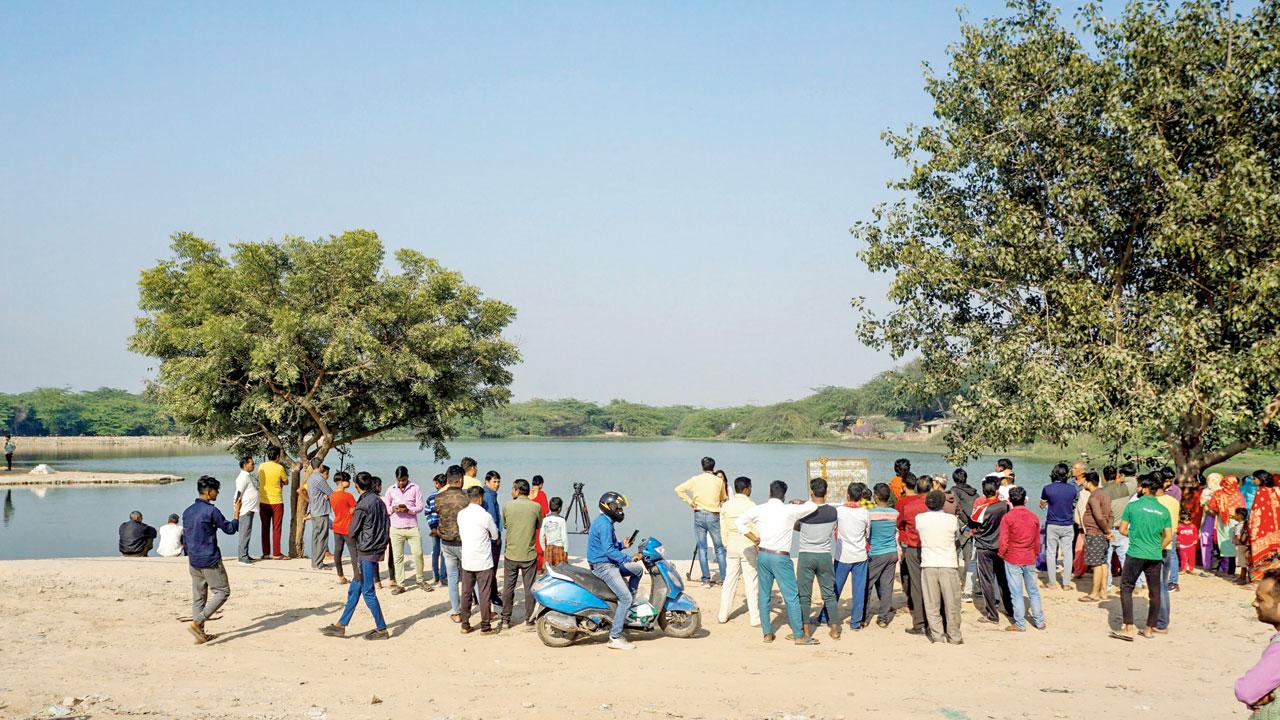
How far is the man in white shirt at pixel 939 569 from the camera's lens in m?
9.41

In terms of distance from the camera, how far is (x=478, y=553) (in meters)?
9.72

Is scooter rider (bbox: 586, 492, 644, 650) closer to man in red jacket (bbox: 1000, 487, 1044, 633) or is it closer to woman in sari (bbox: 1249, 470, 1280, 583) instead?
man in red jacket (bbox: 1000, 487, 1044, 633)

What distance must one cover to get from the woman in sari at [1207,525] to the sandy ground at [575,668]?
1.73 metres

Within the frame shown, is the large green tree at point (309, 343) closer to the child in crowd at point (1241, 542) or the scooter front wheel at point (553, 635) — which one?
the scooter front wheel at point (553, 635)

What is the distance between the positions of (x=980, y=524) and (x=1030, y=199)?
621cm

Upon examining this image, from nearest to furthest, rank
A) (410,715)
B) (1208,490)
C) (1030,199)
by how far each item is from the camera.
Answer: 1. (410,715)
2. (1208,490)
3. (1030,199)

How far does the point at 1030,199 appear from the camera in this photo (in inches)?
555

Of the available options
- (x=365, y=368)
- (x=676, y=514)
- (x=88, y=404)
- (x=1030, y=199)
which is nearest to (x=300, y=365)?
(x=365, y=368)

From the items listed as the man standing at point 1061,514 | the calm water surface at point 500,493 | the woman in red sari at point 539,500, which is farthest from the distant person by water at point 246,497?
the man standing at point 1061,514

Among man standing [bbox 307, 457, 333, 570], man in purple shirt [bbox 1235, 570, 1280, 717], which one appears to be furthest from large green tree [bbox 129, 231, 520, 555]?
man in purple shirt [bbox 1235, 570, 1280, 717]

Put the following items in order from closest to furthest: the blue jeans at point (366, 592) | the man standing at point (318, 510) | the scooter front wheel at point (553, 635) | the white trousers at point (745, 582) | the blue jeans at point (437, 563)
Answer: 1. the scooter front wheel at point (553, 635)
2. the blue jeans at point (366, 592)
3. the white trousers at point (745, 582)
4. the blue jeans at point (437, 563)
5. the man standing at point (318, 510)

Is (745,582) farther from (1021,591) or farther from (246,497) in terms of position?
(246,497)

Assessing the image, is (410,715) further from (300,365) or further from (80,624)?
(300,365)

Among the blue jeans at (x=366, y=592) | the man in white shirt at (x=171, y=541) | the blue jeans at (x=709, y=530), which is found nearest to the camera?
the blue jeans at (x=366, y=592)
